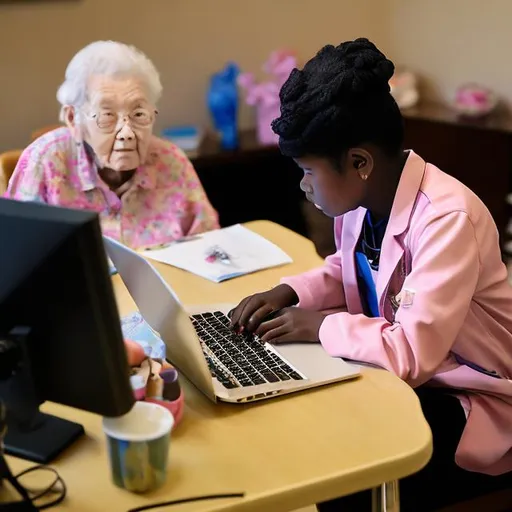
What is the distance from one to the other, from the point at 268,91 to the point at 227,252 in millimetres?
1784

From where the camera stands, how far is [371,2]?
151 inches

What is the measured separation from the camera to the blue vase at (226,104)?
3.38 meters

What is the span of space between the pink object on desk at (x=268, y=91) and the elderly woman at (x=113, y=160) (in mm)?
1315

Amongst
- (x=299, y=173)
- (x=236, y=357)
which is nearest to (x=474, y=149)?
(x=299, y=173)

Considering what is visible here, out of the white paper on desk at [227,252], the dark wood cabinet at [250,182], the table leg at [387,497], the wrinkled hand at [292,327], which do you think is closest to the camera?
the table leg at [387,497]

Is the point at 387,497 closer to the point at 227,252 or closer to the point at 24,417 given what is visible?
the point at 24,417

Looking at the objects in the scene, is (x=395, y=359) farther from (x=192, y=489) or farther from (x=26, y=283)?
(x=26, y=283)

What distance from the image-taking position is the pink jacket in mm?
1303

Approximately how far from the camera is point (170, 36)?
344cm

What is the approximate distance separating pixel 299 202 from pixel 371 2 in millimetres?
1118

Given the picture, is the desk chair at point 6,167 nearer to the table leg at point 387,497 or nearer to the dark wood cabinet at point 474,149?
the table leg at point 387,497

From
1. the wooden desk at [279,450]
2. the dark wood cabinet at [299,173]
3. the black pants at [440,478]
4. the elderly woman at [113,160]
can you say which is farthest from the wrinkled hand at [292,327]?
the dark wood cabinet at [299,173]

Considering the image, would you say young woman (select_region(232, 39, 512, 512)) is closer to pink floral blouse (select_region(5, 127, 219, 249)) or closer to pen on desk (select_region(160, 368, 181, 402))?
pen on desk (select_region(160, 368, 181, 402))

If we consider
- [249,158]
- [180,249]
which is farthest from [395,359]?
[249,158]
